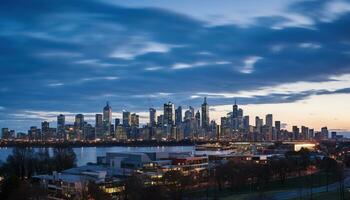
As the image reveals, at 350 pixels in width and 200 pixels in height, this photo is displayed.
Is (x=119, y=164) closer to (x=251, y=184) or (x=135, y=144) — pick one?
(x=251, y=184)

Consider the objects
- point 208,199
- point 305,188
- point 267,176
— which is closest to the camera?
point 208,199

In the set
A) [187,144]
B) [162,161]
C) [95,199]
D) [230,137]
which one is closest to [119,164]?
[162,161]

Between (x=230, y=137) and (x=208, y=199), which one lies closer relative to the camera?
(x=208, y=199)

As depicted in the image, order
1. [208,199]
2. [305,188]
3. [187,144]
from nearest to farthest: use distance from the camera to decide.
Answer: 1. [208,199]
2. [305,188]
3. [187,144]

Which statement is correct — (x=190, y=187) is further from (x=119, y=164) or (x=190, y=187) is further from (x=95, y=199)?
(x=119, y=164)

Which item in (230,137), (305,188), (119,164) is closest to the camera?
(305,188)

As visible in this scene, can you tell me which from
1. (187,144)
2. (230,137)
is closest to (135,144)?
(187,144)

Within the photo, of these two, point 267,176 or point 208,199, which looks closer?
point 208,199

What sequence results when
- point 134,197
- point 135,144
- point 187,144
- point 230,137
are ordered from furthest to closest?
point 230,137 → point 187,144 → point 135,144 → point 134,197
